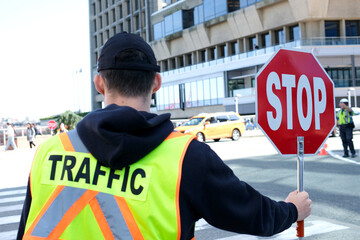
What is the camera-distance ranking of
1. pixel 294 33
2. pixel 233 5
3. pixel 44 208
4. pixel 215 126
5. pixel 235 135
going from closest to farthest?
pixel 44 208
pixel 215 126
pixel 235 135
pixel 294 33
pixel 233 5

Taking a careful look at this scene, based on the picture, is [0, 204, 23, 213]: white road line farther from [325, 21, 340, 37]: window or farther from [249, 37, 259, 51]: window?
[249, 37, 259, 51]: window

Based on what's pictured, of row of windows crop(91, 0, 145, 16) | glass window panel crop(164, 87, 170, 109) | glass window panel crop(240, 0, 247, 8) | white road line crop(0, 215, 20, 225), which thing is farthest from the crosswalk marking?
row of windows crop(91, 0, 145, 16)

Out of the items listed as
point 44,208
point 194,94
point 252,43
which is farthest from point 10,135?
point 194,94

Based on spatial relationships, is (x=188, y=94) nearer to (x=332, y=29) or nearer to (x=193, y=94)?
(x=193, y=94)

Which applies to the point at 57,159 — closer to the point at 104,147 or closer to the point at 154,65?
the point at 104,147

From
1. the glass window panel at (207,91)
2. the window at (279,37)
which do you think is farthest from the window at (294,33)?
the glass window panel at (207,91)

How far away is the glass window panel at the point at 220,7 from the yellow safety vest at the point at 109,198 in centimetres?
5003

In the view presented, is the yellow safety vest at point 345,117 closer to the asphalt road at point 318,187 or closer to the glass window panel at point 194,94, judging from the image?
the asphalt road at point 318,187

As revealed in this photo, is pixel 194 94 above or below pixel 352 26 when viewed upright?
below

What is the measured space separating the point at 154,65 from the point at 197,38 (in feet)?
180

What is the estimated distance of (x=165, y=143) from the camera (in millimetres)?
1705

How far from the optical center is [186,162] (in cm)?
165

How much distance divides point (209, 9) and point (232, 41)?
463cm

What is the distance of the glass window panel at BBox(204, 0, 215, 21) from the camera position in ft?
170
